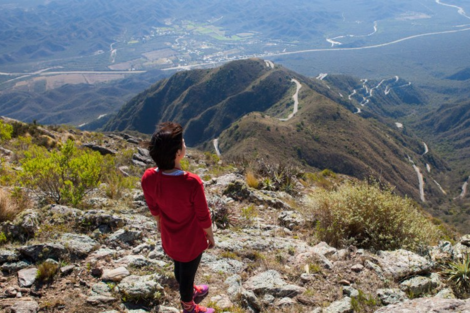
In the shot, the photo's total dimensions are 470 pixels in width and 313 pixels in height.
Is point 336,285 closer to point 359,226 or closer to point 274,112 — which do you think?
point 359,226

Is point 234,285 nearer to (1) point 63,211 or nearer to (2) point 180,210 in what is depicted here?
(2) point 180,210

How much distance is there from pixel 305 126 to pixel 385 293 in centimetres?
7672

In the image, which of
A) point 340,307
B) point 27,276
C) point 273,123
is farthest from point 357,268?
point 273,123

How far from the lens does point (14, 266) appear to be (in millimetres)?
3709

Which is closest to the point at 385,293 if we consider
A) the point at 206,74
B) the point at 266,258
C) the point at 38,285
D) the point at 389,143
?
the point at 266,258

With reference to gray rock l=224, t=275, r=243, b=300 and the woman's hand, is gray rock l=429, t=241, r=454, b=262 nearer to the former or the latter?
gray rock l=224, t=275, r=243, b=300

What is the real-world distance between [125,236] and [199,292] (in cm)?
176

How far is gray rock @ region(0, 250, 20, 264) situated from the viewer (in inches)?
148

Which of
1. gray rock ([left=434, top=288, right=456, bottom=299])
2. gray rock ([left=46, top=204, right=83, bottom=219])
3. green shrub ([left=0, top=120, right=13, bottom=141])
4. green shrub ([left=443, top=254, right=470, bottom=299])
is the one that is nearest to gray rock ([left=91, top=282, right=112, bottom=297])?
gray rock ([left=46, top=204, right=83, bottom=219])

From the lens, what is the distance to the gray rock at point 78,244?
4.16m

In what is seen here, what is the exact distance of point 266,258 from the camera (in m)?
4.83

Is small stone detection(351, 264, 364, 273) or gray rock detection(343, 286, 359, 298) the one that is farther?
small stone detection(351, 264, 364, 273)

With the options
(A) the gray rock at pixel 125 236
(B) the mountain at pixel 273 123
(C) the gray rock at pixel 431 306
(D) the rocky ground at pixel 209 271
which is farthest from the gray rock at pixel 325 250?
(B) the mountain at pixel 273 123

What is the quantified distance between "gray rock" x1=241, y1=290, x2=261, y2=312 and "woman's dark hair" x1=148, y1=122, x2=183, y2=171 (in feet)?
6.32
